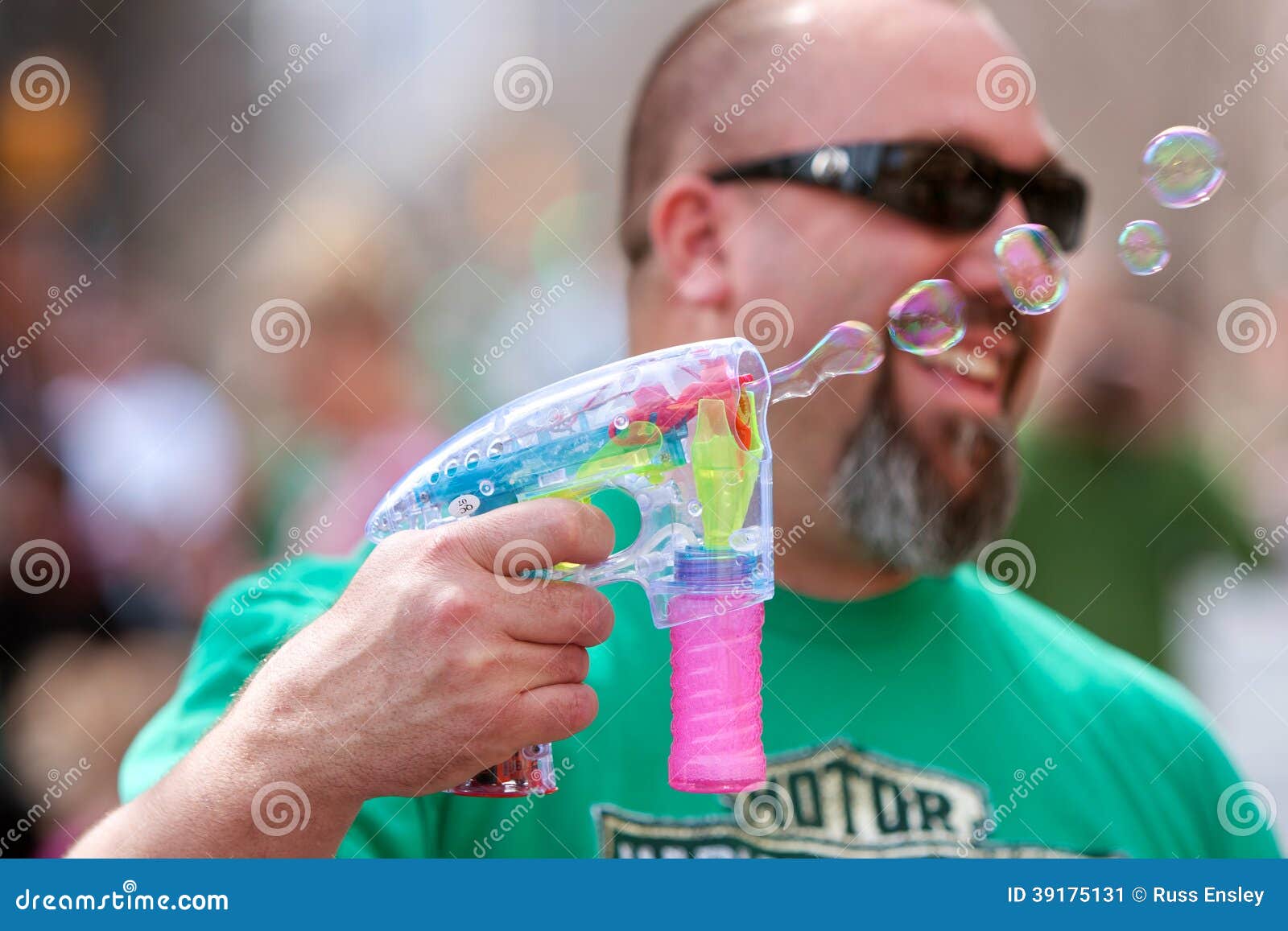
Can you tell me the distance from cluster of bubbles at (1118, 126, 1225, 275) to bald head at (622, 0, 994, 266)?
0.33 meters

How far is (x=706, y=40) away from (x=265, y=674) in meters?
1.15

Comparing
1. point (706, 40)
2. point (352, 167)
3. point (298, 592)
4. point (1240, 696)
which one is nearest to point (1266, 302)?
point (1240, 696)

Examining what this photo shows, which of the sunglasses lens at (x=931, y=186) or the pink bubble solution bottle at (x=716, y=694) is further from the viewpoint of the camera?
the sunglasses lens at (x=931, y=186)

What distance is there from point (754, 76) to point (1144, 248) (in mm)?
587

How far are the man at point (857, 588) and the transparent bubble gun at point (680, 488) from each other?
314mm

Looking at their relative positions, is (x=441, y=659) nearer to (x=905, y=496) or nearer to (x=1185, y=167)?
(x=905, y=496)

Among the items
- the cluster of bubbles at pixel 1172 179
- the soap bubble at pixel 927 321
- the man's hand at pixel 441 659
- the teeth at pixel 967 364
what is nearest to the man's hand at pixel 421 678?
the man's hand at pixel 441 659

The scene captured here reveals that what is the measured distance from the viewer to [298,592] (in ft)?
4.78

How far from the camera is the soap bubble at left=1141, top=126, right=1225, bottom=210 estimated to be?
1.71m

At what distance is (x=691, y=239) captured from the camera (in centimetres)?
171

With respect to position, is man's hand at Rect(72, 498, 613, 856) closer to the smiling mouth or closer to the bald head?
the smiling mouth

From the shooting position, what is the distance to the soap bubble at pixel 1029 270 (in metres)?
1.52

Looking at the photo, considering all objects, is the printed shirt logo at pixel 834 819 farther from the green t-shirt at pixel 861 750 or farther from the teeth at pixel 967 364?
the teeth at pixel 967 364

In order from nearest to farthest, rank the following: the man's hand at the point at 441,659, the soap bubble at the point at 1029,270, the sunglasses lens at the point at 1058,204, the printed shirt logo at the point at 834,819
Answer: the man's hand at the point at 441,659 < the printed shirt logo at the point at 834,819 < the soap bubble at the point at 1029,270 < the sunglasses lens at the point at 1058,204
